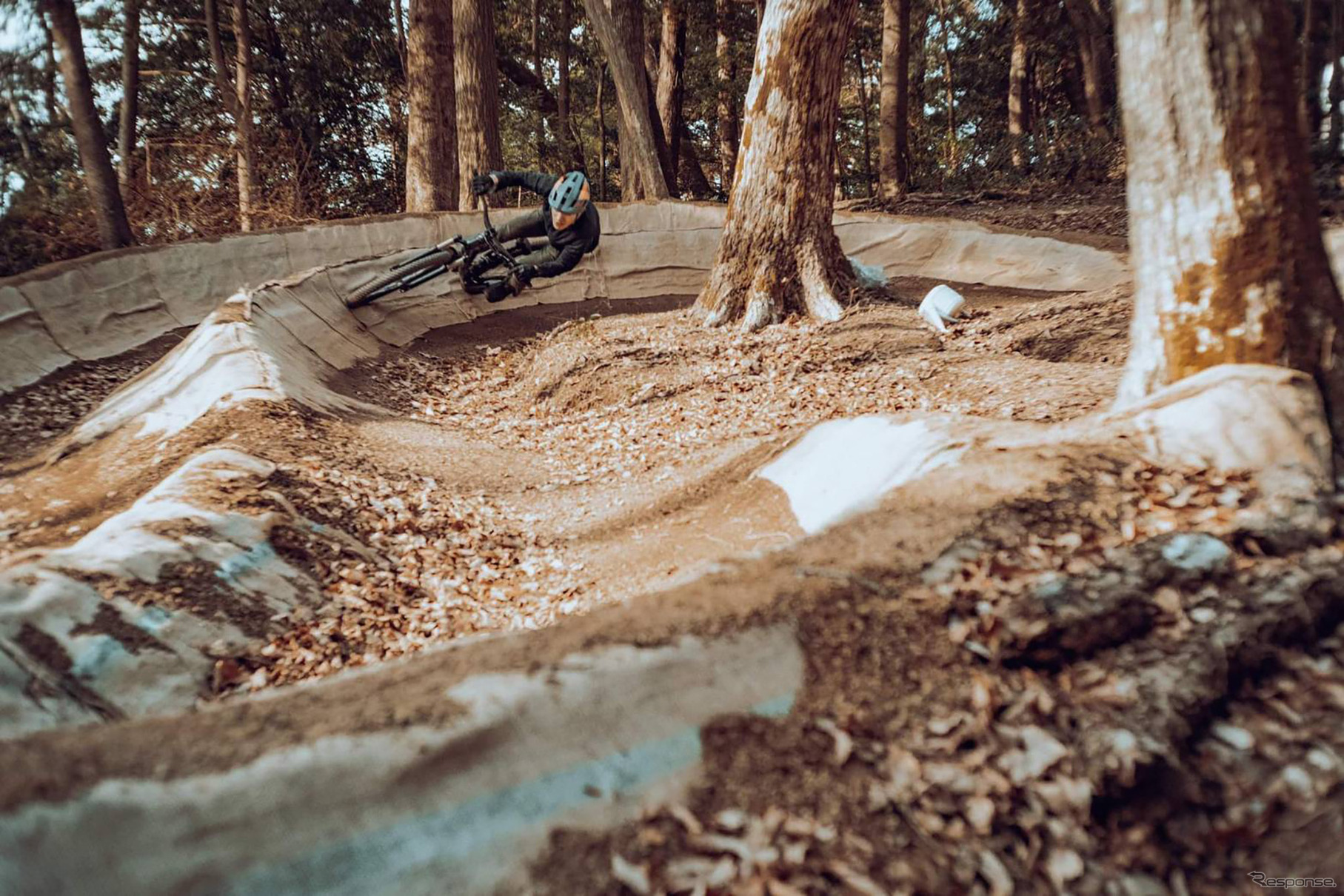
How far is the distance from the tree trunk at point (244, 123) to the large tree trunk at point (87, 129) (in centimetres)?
396

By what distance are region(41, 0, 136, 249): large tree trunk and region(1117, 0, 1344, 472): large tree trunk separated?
1058 cm

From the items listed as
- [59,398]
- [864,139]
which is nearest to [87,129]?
[59,398]

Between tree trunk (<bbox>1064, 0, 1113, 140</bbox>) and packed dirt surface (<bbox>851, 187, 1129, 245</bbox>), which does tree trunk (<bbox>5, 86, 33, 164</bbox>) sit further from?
tree trunk (<bbox>1064, 0, 1113, 140</bbox>)

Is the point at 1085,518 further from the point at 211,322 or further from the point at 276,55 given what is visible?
the point at 276,55

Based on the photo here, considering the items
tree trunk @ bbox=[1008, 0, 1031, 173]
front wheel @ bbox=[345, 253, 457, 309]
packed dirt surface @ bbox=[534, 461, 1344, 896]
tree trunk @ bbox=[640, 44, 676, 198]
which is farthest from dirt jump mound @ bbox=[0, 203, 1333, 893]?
tree trunk @ bbox=[1008, 0, 1031, 173]

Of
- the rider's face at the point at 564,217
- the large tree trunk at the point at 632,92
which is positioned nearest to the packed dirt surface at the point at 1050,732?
the rider's face at the point at 564,217

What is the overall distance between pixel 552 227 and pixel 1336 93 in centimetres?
1233

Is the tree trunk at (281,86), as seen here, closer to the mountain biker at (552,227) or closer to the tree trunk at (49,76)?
the tree trunk at (49,76)

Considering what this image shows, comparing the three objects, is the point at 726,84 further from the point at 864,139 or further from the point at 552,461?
the point at 552,461

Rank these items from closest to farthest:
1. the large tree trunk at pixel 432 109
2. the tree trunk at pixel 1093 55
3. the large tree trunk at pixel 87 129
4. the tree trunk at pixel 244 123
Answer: the large tree trunk at pixel 87 129, the large tree trunk at pixel 432 109, the tree trunk at pixel 244 123, the tree trunk at pixel 1093 55

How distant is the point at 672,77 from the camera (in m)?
18.2

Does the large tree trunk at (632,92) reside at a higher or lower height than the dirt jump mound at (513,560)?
higher

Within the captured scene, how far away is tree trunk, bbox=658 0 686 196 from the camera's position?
1783cm

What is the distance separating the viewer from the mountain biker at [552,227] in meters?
9.33
